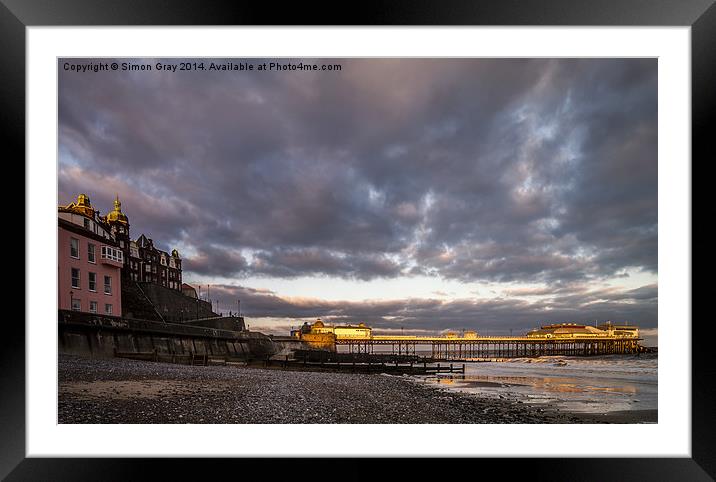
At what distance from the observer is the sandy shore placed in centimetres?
423

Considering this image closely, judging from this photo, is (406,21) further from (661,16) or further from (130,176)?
(130,176)

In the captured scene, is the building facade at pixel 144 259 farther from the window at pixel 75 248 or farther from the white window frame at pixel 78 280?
the white window frame at pixel 78 280

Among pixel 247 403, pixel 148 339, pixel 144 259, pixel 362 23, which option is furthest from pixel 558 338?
pixel 148 339

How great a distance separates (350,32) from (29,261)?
3317mm

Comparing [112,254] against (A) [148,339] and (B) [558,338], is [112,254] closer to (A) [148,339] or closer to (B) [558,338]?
(A) [148,339]

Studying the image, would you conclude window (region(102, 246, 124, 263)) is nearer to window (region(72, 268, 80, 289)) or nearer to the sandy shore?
window (region(72, 268, 80, 289))

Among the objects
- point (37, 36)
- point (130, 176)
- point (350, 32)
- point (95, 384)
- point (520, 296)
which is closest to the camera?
point (37, 36)

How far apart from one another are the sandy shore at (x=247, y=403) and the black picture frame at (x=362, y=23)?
0.99m

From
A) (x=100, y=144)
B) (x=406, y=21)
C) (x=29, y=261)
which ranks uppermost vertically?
(x=406, y=21)

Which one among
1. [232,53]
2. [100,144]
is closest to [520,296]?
[232,53]

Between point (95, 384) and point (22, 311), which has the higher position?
point (22, 311)

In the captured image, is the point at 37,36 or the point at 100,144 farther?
the point at 100,144

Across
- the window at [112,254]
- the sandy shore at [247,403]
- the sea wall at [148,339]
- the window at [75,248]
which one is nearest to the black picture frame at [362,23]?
the sandy shore at [247,403]

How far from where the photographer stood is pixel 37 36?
3162mm
